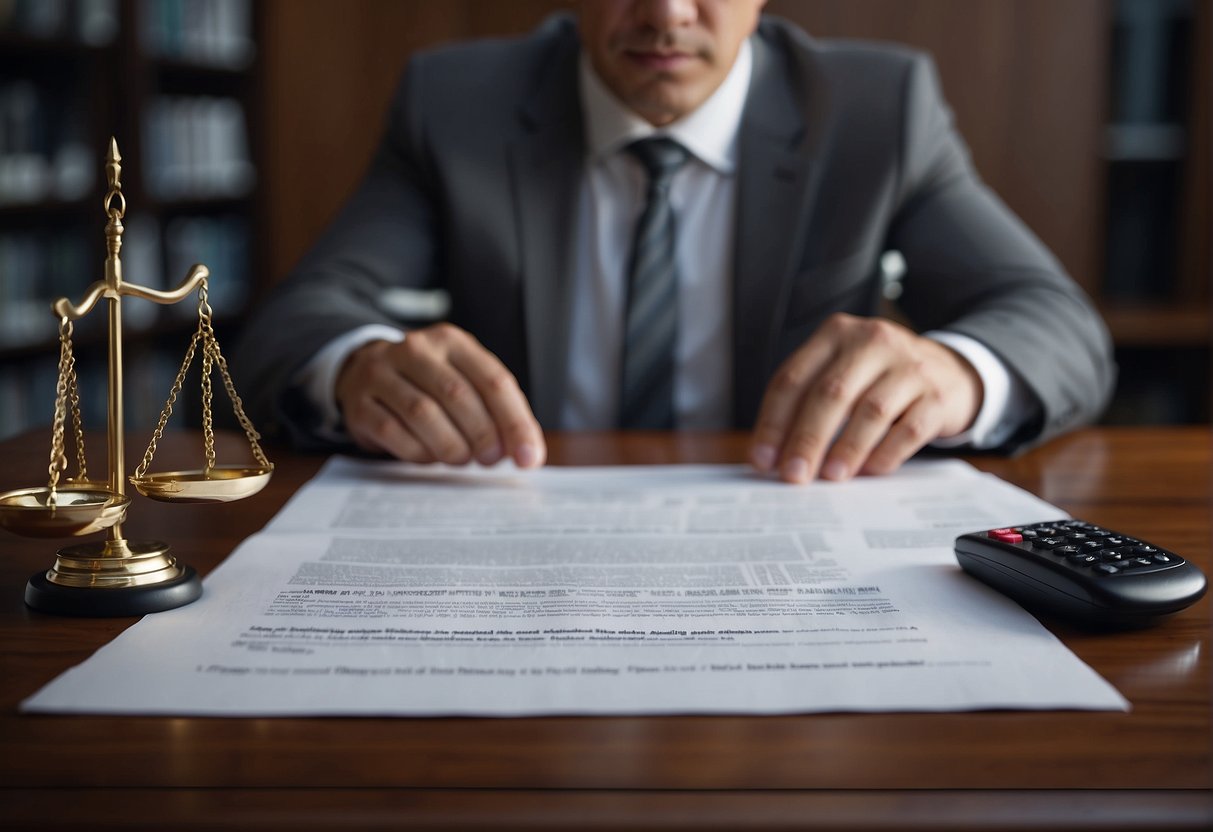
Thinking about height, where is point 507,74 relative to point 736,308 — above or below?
above

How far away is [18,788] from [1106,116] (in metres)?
3.23

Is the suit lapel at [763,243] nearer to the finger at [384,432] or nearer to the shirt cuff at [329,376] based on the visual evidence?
the shirt cuff at [329,376]

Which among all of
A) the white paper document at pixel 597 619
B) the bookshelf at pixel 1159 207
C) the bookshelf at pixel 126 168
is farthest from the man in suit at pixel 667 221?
the bookshelf at pixel 1159 207

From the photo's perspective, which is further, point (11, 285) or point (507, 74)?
point (11, 285)

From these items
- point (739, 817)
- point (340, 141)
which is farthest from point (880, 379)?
point (340, 141)

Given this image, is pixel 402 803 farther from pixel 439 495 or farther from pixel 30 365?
pixel 30 365

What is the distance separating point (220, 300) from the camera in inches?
138

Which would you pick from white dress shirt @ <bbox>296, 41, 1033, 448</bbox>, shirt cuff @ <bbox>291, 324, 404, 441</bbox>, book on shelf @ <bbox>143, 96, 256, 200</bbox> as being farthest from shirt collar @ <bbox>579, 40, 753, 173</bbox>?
book on shelf @ <bbox>143, 96, 256, 200</bbox>

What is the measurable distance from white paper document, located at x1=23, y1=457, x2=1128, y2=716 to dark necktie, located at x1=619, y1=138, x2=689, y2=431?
1.87 ft

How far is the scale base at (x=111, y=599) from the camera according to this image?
23.9 inches

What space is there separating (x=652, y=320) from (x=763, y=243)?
0.57 feet

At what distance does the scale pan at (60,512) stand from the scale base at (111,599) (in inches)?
1.6

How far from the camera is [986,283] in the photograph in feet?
4.55

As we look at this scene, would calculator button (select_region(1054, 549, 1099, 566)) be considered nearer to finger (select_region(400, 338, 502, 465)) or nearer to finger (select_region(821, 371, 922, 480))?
finger (select_region(821, 371, 922, 480))
